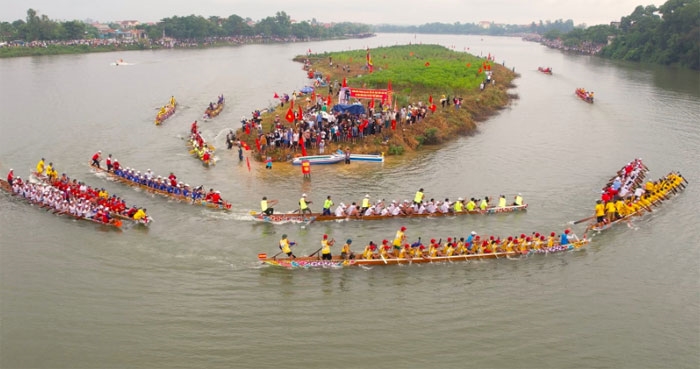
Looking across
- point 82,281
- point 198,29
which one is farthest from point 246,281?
point 198,29

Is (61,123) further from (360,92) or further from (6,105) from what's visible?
(360,92)

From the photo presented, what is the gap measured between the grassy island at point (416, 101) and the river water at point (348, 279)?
1.94m

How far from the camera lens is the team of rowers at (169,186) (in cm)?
2406

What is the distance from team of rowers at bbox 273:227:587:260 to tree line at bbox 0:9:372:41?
110 m

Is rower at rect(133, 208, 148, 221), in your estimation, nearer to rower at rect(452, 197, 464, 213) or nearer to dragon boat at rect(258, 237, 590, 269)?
dragon boat at rect(258, 237, 590, 269)

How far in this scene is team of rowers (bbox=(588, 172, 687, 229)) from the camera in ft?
74.9

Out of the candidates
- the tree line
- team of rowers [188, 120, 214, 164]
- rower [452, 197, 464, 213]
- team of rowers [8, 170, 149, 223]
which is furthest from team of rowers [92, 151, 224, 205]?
the tree line

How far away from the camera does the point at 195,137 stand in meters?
34.8

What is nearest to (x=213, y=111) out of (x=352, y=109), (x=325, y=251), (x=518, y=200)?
(x=352, y=109)

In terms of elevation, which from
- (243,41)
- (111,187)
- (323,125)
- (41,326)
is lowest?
(41,326)

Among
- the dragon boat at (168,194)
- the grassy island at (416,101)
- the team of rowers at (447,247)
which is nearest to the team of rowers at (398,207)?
the dragon boat at (168,194)

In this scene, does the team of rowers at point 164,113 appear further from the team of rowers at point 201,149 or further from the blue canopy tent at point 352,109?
the blue canopy tent at point 352,109

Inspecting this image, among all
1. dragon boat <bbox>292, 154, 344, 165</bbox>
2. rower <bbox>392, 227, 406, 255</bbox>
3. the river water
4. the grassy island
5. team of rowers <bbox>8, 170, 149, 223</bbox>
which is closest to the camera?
the river water

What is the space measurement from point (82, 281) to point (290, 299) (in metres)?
7.33
